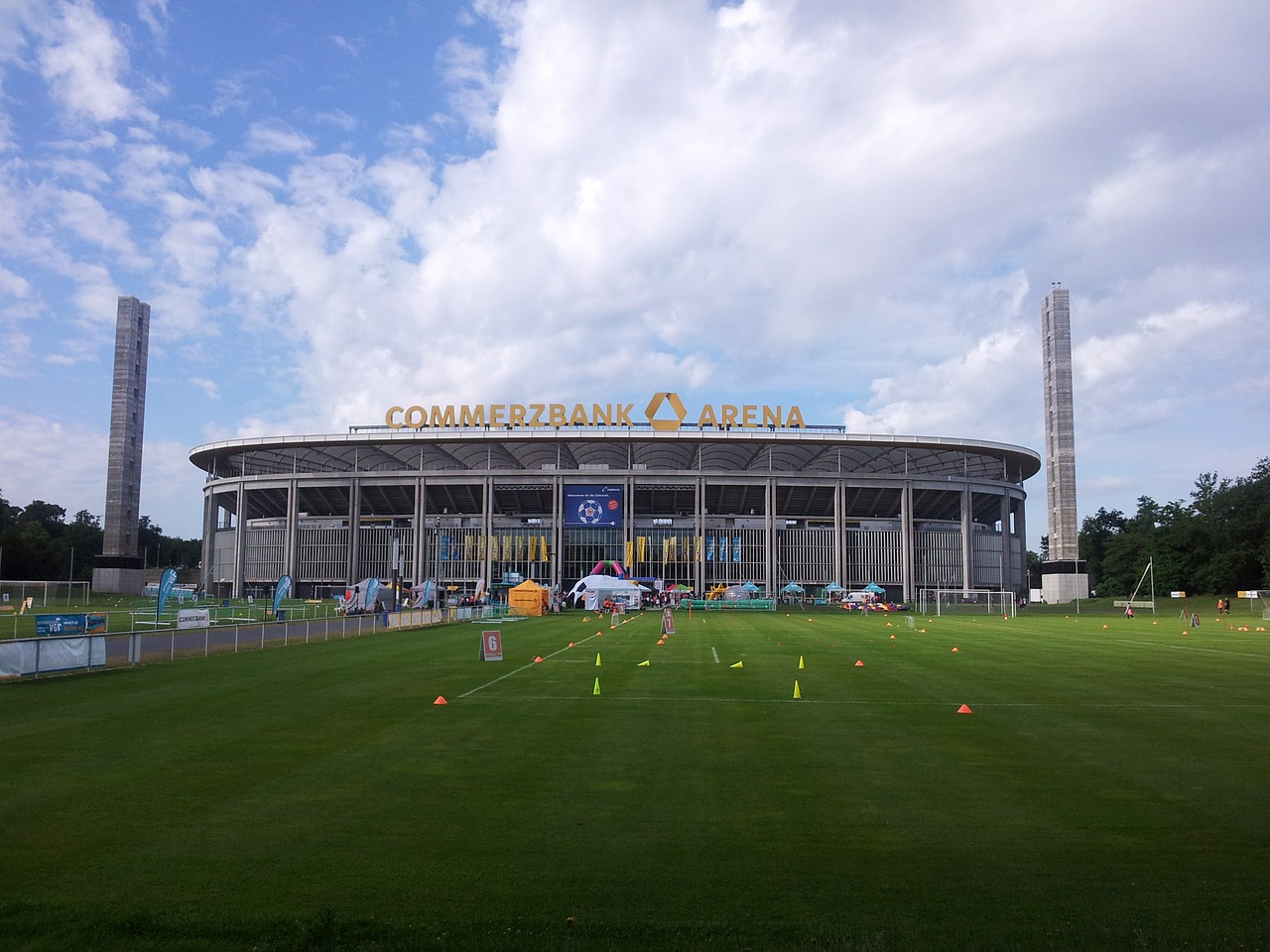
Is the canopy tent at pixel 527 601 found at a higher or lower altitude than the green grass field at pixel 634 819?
lower

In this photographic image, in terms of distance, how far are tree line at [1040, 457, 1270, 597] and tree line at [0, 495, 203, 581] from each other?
126m

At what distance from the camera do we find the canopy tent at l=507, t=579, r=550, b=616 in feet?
243

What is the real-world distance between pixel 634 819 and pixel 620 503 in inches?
4011

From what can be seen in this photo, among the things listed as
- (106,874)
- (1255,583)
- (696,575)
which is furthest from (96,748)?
(1255,583)

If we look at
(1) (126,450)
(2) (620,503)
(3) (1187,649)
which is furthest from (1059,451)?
(1) (126,450)

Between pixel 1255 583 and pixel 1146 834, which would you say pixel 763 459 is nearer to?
pixel 1255 583

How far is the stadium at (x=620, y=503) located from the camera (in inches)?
4341

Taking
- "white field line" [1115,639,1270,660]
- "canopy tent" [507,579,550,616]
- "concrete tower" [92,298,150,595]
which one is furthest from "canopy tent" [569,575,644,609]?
"concrete tower" [92,298,150,595]

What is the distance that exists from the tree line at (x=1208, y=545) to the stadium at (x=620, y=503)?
18823 mm

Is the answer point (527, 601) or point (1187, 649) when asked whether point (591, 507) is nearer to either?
point (527, 601)

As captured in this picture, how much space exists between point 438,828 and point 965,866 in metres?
5.29

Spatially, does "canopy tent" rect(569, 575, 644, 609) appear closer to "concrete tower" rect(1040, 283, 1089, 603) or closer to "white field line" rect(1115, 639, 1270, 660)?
"white field line" rect(1115, 639, 1270, 660)

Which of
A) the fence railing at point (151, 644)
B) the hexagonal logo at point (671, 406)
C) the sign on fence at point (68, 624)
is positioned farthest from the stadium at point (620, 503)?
the sign on fence at point (68, 624)

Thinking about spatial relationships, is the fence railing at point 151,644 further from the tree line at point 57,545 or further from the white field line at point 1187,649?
the tree line at point 57,545
